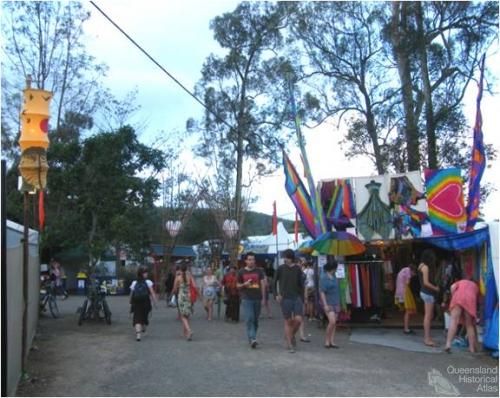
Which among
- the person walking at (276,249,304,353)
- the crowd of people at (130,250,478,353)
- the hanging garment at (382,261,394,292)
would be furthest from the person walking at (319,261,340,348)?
the hanging garment at (382,261,394,292)

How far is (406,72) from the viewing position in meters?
21.2

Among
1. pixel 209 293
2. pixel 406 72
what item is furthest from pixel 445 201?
pixel 406 72

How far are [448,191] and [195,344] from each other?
627 centimetres

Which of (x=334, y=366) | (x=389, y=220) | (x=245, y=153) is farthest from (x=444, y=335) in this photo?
(x=245, y=153)

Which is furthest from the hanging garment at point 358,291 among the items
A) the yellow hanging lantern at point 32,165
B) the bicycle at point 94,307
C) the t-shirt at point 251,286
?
the yellow hanging lantern at point 32,165

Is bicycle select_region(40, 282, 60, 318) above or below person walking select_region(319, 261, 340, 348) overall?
below

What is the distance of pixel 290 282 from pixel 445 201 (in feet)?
14.9

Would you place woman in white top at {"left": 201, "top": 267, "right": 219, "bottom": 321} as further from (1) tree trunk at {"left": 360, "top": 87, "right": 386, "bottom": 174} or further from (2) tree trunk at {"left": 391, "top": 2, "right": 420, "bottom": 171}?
(1) tree trunk at {"left": 360, "top": 87, "right": 386, "bottom": 174}

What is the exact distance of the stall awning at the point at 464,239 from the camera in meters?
10.4

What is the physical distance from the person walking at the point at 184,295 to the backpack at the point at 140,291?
680mm

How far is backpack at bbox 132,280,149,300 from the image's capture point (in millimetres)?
11766

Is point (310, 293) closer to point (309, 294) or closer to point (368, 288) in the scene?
point (309, 294)

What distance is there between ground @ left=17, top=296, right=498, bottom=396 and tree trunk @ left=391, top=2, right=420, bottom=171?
8380 millimetres

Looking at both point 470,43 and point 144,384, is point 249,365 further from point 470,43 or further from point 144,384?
point 470,43
